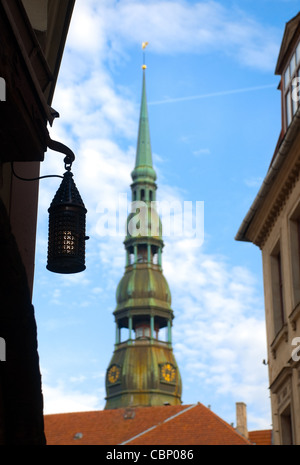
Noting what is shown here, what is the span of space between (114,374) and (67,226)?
77.0 meters

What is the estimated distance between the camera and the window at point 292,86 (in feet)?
58.5

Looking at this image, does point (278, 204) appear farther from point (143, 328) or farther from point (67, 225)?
point (143, 328)

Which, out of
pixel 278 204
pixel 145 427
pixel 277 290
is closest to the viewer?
pixel 278 204

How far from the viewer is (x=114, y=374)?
82750mm

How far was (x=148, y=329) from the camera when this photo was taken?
3282 inches

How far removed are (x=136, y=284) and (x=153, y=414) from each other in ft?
81.1

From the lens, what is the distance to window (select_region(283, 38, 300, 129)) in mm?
17844

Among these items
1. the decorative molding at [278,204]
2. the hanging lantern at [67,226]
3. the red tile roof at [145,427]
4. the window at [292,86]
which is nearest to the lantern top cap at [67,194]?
the hanging lantern at [67,226]

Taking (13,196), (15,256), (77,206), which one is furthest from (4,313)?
(13,196)

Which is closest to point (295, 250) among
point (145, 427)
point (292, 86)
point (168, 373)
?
point (292, 86)

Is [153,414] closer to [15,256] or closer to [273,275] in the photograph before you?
[273,275]

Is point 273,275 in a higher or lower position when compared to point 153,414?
lower

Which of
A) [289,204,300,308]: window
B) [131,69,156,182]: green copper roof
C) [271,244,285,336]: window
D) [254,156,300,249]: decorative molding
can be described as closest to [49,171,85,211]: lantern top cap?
[254,156,300,249]: decorative molding
